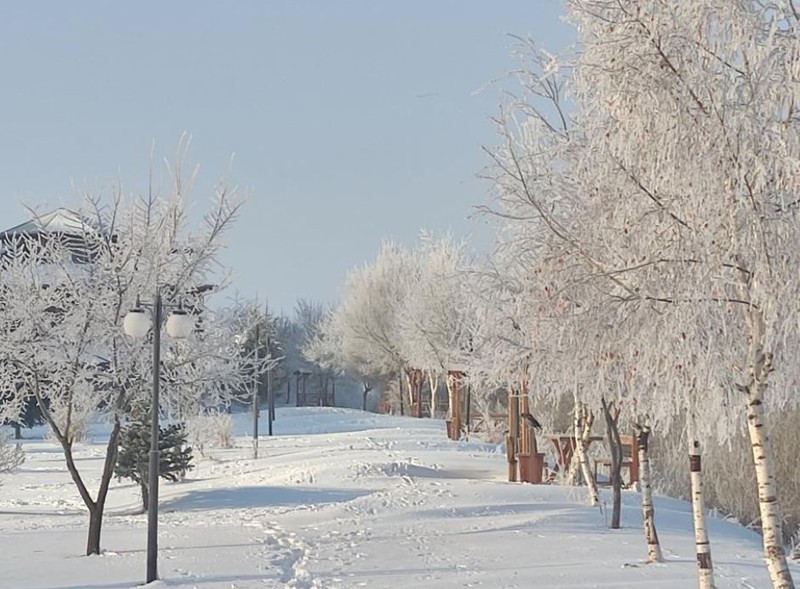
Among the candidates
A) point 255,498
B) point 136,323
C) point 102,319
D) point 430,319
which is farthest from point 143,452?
point 430,319

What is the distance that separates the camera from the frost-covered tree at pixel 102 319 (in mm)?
12336

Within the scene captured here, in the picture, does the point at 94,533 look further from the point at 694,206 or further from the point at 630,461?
the point at 630,461

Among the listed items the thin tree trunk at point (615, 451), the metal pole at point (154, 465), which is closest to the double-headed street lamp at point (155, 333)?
the metal pole at point (154, 465)

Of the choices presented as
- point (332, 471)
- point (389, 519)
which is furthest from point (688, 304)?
point (332, 471)

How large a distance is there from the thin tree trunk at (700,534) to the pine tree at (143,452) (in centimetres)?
1148

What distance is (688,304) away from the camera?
5.72 meters

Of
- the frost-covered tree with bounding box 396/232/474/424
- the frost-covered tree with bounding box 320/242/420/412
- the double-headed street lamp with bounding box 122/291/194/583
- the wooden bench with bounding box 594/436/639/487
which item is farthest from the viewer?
the frost-covered tree with bounding box 320/242/420/412

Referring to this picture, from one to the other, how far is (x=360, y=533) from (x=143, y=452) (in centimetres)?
719

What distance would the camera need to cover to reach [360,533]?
41.9ft

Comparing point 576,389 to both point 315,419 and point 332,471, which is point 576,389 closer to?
point 332,471

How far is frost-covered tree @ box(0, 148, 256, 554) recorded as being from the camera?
12336 mm

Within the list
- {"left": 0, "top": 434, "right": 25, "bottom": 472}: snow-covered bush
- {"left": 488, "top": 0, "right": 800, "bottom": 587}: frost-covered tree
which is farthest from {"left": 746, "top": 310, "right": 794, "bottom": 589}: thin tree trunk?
{"left": 0, "top": 434, "right": 25, "bottom": 472}: snow-covered bush

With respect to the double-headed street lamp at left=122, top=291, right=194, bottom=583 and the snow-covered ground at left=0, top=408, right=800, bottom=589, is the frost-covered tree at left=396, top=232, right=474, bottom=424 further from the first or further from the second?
the double-headed street lamp at left=122, top=291, right=194, bottom=583

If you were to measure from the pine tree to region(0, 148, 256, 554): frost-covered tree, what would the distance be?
4359 millimetres
